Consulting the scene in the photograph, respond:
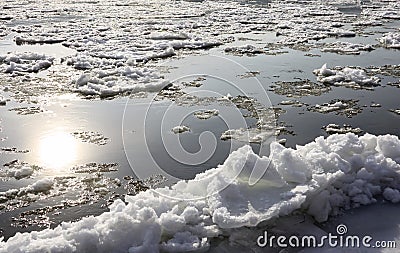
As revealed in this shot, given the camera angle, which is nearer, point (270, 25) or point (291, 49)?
point (291, 49)

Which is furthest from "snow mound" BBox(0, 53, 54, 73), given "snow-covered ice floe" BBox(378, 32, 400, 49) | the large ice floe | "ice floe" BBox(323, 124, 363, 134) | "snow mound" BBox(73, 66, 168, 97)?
"snow-covered ice floe" BBox(378, 32, 400, 49)

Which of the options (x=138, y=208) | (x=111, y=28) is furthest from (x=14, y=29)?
(x=138, y=208)

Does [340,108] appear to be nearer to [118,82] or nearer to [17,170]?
[118,82]

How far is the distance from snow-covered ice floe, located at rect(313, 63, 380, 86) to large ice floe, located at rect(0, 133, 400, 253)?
3705mm

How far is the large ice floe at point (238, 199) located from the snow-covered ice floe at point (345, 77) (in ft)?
12.2

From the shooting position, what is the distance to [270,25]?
1650 centimetres

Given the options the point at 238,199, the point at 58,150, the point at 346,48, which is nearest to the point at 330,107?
the point at 238,199

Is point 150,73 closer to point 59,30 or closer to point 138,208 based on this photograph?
point 138,208

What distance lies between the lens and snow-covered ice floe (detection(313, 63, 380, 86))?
8.37 m

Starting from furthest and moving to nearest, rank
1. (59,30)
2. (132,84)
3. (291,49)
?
1. (59,30)
2. (291,49)
3. (132,84)

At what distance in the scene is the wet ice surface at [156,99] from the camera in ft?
15.9

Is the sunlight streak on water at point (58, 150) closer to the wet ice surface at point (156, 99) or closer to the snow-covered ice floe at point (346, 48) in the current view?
the wet ice surface at point (156, 99)

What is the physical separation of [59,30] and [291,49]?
28.0 ft

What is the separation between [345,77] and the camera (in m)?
8.67
